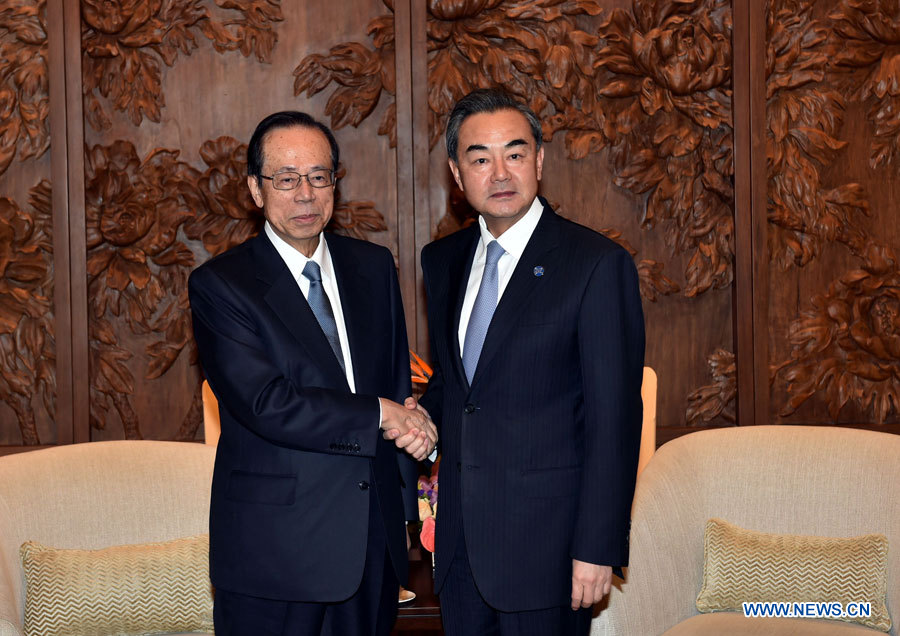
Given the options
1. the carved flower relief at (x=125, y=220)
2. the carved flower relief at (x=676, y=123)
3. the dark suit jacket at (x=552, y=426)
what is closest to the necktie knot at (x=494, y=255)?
the dark suit jacket at (x=552, y=426)

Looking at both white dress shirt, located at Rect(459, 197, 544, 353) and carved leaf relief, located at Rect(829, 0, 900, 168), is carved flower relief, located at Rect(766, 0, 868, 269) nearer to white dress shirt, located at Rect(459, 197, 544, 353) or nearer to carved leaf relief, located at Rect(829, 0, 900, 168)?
carved leaf relief, located at Rect(829, 0, 900, 168)

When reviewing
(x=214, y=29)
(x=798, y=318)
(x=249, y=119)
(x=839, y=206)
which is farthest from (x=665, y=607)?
(x=214, y=29)

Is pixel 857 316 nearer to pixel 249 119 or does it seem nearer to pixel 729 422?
pixel 729 422

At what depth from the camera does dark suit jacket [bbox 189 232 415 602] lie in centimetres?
181

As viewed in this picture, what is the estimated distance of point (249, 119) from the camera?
152 inches

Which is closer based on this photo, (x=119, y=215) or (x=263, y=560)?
(x=263, y=560)

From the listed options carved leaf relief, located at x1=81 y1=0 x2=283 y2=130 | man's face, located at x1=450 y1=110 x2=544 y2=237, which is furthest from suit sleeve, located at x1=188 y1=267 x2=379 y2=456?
carved leaf relief, located at x1=81 y1=0 x2=283 y2=130

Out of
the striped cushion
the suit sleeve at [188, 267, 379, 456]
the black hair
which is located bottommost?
the striped cushion

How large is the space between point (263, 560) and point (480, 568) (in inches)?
16.9

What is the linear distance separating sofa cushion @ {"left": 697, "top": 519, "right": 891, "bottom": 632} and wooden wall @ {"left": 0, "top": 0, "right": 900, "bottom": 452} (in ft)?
4.72

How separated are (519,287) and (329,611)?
77 centimetres

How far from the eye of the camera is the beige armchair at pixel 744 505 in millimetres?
2418

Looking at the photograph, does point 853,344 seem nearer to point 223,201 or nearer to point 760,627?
point 760,627

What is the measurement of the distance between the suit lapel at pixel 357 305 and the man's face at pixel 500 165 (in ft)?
1.02
